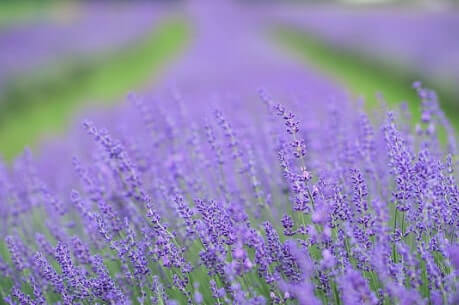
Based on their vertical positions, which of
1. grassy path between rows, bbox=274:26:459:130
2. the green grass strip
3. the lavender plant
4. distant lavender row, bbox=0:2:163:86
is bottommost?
the lavender plant

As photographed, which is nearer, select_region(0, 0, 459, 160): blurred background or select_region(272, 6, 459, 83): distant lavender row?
select_region(272, 6, 459, 83): distant lavender row

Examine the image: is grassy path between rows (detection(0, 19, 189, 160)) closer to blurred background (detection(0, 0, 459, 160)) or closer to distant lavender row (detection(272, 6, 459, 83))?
blurred background (detection(0, 0, 459, 160))

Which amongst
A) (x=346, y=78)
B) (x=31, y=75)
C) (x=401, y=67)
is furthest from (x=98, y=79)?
(x=401, y=67)

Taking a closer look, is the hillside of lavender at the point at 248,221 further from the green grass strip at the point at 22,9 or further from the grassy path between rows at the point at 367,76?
the green grass strip at the point at 22,9

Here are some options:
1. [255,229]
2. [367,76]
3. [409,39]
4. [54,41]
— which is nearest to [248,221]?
[255,229]

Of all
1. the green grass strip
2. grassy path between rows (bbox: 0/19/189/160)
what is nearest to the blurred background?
grassy path between rows (bbox: 0/19/189/160)

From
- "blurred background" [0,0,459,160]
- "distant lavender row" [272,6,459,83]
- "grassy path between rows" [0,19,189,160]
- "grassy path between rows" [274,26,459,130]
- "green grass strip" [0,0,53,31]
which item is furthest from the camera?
"green grass strip" [0,0,53,31]
